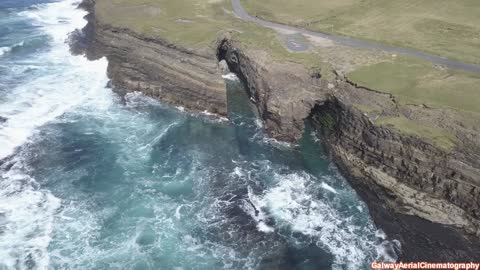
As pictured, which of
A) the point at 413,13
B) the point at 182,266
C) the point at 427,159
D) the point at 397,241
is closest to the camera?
the point at 182,266

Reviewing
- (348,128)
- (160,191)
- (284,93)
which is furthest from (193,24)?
(160,191)

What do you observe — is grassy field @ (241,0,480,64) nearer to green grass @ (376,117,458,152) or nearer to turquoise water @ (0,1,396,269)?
green grass @ (376,117,458,152)

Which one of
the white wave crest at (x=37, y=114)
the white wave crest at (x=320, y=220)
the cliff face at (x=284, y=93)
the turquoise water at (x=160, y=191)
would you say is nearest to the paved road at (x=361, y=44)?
the cliff face at (x=284, y=93)

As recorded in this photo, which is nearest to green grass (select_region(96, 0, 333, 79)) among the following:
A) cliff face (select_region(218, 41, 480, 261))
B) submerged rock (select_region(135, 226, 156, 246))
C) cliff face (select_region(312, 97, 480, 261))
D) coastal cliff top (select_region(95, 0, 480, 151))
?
coastal cliff top (select_region(95, 0, 480, 151))

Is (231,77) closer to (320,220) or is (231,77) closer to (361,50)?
(361,50)

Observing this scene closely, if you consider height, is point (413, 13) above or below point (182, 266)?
above

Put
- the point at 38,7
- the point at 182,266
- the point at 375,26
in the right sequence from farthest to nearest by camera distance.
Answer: the point at 38,7, the point at 375,26, the point at 182,266

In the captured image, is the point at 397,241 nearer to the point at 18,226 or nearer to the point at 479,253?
the point at 479,253

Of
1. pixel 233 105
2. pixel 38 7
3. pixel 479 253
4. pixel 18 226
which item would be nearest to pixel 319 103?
pixel 233 105
